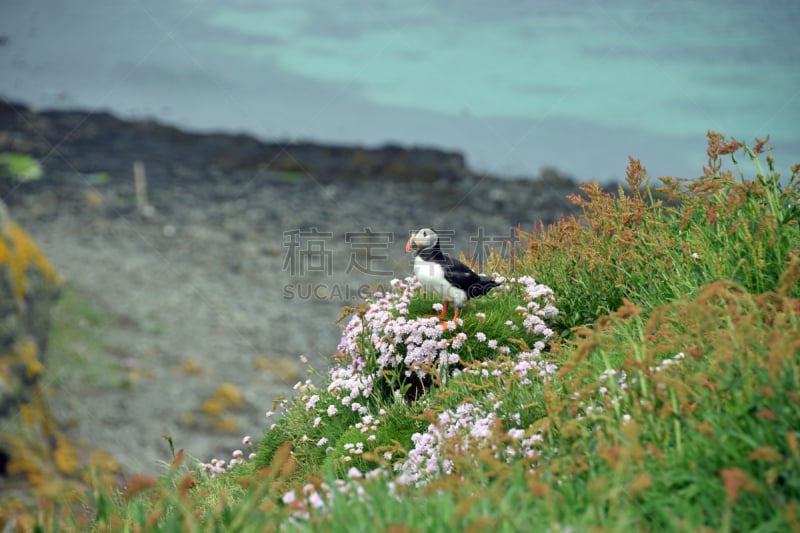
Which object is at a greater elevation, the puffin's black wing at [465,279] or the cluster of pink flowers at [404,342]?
the puffin's black wing at [465,279]

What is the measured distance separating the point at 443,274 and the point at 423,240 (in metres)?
0.40

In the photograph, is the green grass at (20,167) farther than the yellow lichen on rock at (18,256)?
Yes

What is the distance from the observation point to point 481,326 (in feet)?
20.0

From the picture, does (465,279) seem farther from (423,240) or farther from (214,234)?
(214,234)

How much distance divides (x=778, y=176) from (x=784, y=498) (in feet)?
11.6

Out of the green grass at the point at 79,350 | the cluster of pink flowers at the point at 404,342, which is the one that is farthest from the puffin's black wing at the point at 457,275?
the green grass at the point at 79,350

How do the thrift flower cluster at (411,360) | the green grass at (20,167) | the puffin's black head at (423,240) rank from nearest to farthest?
the thrift flower cluster at (411,360) → the puffin's black head at (423,240) → the green grass at (20,167)

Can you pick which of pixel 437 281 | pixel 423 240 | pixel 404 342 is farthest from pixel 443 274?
pixel 404 342

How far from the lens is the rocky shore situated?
10.1m

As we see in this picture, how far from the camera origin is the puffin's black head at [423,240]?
233 inches

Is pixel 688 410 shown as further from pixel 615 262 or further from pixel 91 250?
pixel 91 250

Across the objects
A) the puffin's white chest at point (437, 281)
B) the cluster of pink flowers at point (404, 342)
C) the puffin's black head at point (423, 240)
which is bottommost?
the cluster of pink flowers at point (404, 342)

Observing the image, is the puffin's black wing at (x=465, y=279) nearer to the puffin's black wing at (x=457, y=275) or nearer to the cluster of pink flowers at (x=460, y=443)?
the puffin's black wing at (x=457, y=275)

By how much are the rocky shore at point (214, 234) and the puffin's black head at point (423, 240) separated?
1452mm
